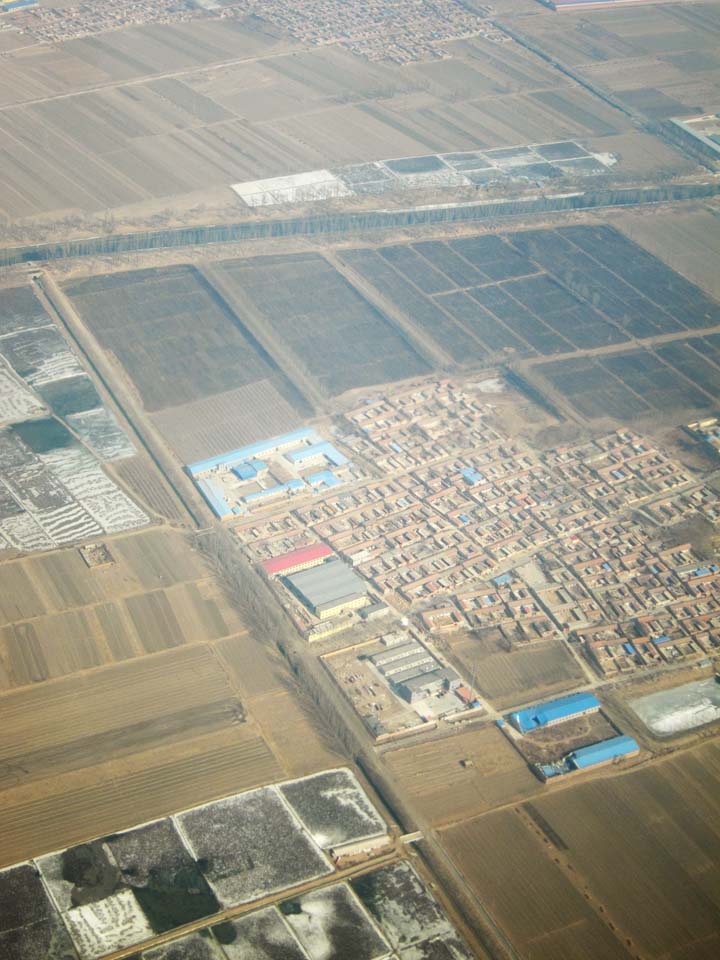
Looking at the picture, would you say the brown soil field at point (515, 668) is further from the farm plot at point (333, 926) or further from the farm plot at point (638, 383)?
the farm plot at point (638, 383)

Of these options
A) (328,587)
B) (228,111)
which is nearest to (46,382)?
(328,587)

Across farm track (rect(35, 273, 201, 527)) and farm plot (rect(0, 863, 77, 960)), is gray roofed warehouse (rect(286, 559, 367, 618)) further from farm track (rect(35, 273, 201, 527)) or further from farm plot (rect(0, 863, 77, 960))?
farm plot (rect(0, 863, 77, 960))

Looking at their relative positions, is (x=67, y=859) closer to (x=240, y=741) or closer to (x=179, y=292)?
(x=240, y=741)

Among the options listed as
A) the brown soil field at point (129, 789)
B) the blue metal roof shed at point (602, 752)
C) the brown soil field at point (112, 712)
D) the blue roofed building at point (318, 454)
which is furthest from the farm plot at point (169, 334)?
the blue metal roof shed at point (602, 752)

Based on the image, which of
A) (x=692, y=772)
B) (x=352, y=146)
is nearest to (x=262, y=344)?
(x=352, y=146)

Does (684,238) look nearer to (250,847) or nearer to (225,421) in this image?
(225,421)
